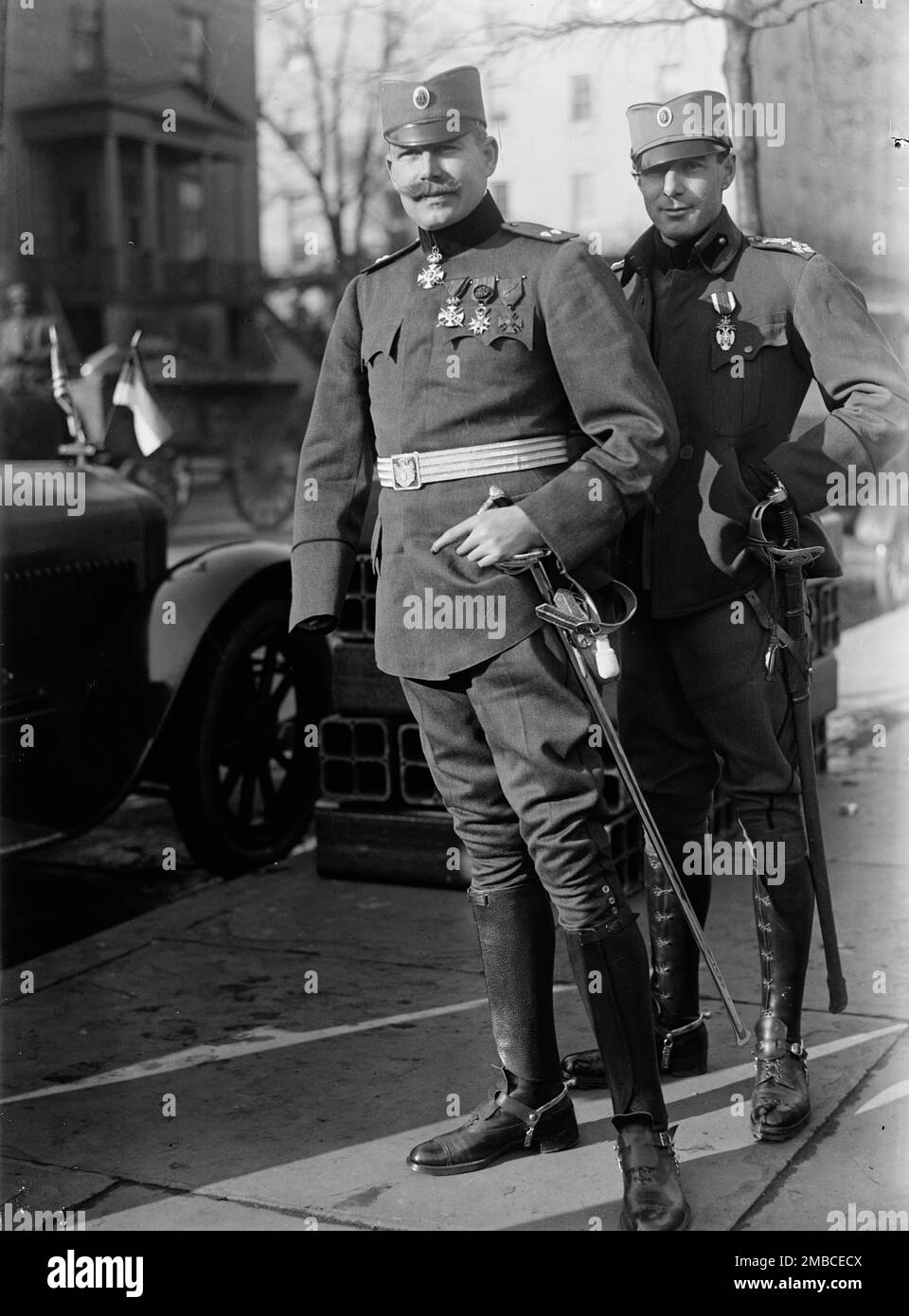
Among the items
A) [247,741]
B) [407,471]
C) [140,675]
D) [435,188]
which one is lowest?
[247,741]

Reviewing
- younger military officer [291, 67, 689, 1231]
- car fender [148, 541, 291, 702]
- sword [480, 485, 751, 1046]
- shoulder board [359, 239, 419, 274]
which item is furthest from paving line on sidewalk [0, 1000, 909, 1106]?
shoulder board [359, 239, 419, 274]

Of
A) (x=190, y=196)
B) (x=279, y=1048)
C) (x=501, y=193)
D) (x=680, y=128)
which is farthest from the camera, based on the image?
(x=190, y=196)

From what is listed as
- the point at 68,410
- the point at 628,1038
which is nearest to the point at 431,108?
the point at 628,1038

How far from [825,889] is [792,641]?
0.50 meters

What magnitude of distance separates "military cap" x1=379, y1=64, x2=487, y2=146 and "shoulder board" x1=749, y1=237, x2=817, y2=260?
2.23 ft

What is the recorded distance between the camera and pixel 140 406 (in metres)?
4.87

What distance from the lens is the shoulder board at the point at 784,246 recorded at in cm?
287

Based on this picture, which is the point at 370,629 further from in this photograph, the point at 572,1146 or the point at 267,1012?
the point at 572,1146

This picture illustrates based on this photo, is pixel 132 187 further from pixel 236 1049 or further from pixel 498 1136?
pixel 498 1136

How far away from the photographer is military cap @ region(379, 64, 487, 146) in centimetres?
245

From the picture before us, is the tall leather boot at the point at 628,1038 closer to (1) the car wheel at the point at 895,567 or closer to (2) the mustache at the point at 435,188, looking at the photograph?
(2) the mustache at the point at 435,188

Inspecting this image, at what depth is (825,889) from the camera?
3018 millimetres

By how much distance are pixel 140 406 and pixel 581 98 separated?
1706 mm
